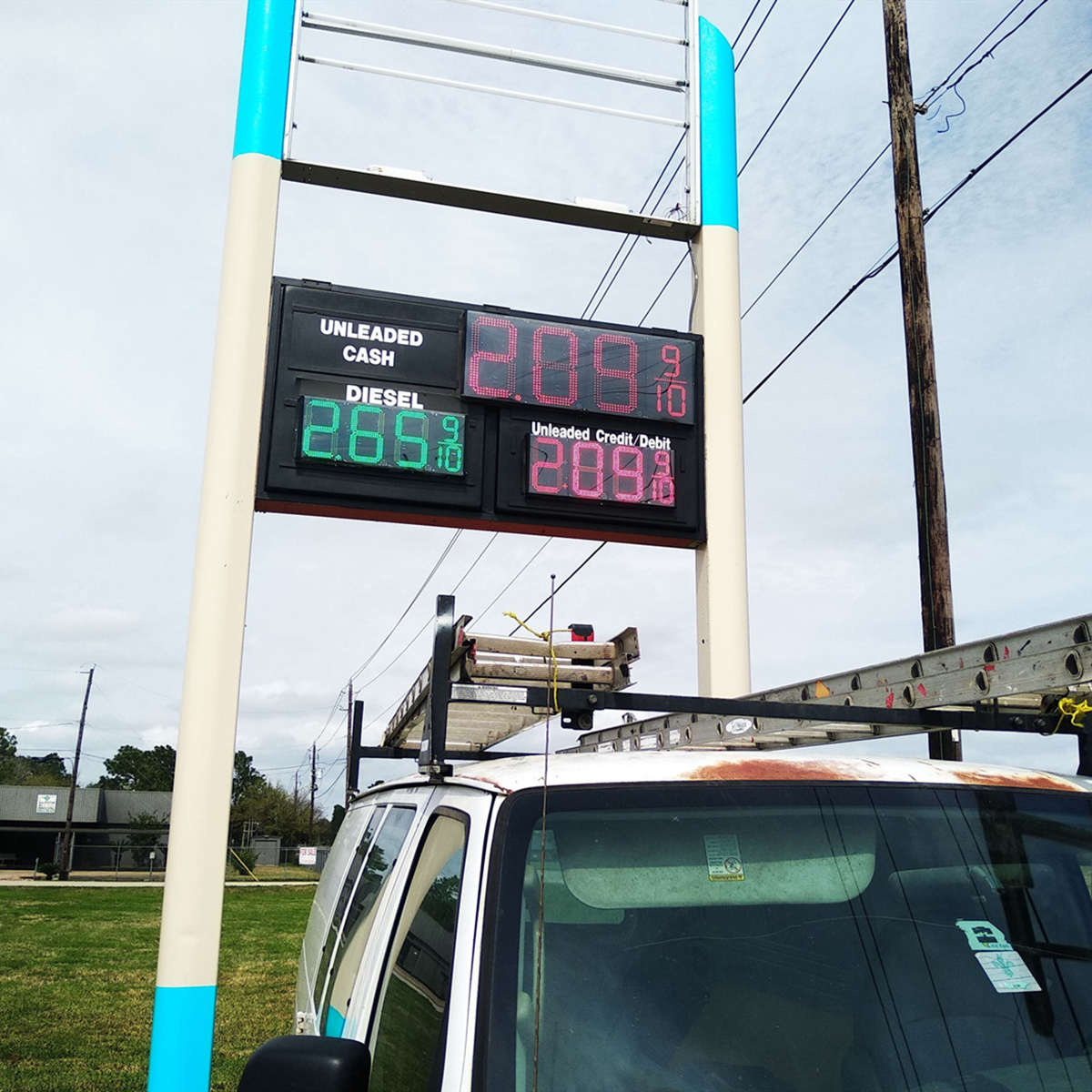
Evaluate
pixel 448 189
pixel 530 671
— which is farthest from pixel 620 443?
pixel 530 671

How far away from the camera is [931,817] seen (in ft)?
8.76

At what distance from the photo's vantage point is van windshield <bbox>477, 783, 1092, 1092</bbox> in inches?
85.3

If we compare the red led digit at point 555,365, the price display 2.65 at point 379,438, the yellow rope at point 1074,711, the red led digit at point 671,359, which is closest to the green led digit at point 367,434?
the price display 2.65 at point 379,438

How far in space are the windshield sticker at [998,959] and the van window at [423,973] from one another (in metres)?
1.11

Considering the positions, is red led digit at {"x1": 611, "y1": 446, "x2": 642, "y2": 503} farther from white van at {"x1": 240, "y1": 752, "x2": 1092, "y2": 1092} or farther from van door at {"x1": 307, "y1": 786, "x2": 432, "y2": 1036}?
white van at {"x1": 240, "y1": 752, "x2": 1092, "y2": 1092}

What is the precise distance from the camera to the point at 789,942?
7.94 feet

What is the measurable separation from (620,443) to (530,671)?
5483mm

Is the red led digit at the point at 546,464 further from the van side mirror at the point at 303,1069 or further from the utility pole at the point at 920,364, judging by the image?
the van side mirror at the point at 303,1069

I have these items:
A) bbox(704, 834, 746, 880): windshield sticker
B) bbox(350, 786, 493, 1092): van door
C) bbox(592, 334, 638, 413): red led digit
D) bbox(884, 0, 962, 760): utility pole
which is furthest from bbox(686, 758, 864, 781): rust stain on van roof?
bbox(592, 334, 638, 413): red led digit

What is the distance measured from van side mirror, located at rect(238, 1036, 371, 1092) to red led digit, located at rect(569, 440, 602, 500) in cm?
706

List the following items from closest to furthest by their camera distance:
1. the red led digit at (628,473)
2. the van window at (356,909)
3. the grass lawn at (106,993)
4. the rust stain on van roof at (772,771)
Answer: the rust stain on van roof at (772,771), the van window at (356,909), the red led digit at (628,473), the grass lawn at (106,993)

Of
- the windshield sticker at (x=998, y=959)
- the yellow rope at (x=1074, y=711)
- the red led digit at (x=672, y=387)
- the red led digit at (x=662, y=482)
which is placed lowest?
the windshield sticker at (x=998, y=959)

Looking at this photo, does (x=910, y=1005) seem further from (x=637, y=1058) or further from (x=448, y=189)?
(x=448, y=189)

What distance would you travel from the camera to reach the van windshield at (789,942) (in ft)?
7.11
